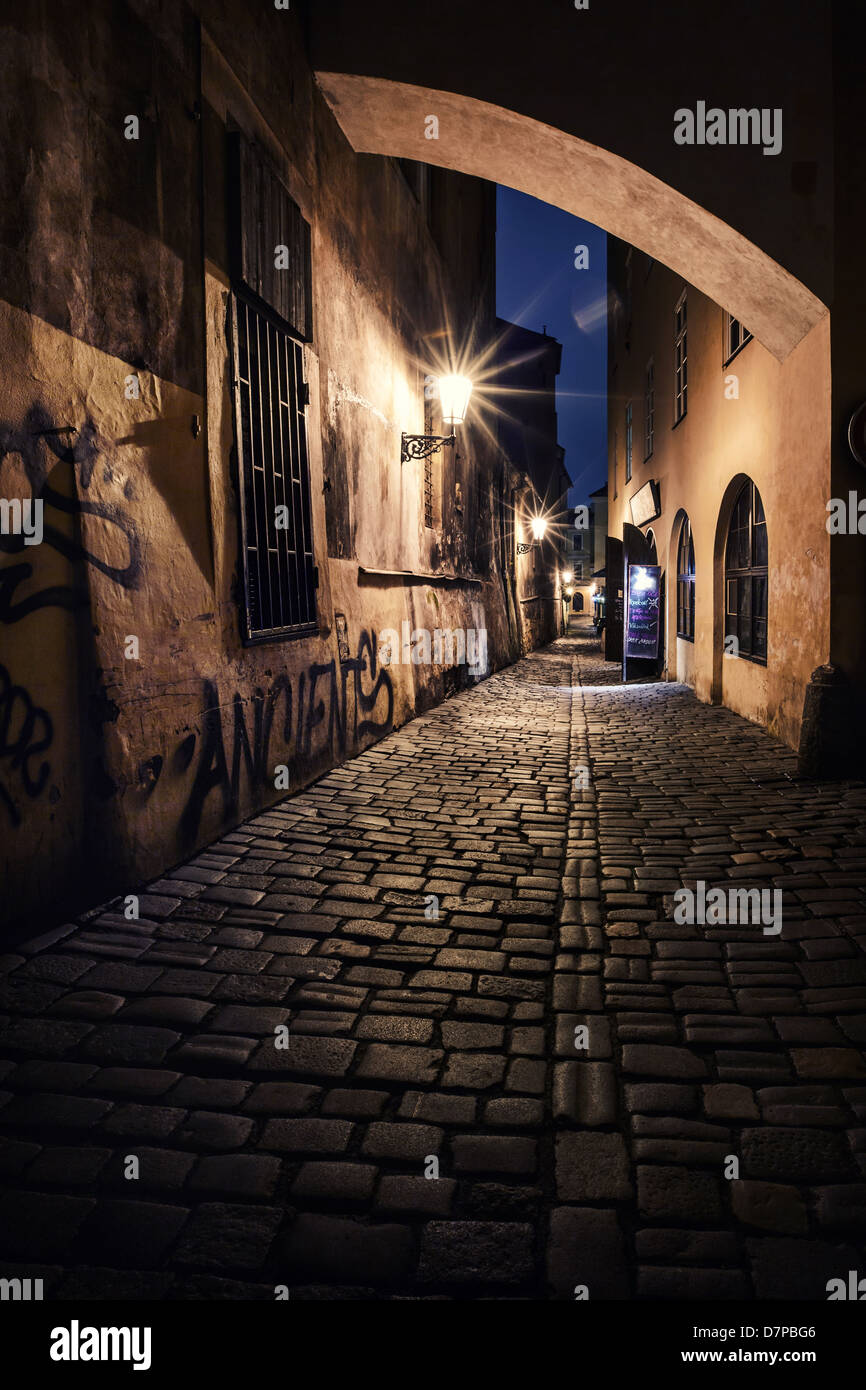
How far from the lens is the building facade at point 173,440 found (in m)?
3.32

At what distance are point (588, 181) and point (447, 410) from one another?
3080 millimetres

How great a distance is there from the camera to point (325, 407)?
6840 millimetres

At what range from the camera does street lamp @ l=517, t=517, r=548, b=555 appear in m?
22.2

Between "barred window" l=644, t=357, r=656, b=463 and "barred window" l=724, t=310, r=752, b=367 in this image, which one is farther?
"barred window" l=644, t=357, r=656, b=463

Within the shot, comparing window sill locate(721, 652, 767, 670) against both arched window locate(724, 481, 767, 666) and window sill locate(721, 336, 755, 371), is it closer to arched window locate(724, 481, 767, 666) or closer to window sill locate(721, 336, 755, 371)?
arched window locate(724, 481, 767, 666)

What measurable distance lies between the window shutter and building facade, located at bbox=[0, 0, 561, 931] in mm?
20

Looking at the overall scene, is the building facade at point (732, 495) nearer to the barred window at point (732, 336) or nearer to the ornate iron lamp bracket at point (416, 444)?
Answer: the barred window at point (732, 336)

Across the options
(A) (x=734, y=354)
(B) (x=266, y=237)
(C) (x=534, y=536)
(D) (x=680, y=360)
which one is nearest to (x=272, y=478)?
(B) (x=266, y=237)

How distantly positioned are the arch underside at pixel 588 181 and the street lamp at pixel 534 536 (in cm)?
1484

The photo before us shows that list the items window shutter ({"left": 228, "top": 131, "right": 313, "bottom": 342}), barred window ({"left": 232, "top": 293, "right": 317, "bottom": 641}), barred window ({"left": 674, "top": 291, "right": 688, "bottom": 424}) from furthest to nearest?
barred window ({"left": 674, "top": 291, "right": 688, "bottom": 424}) < barred window ({"left": 232, "top": 293, "right": 317, "bottom": 641}) < window shutter ({"left": 228, "top": 131, "right": 313, "bottom": 342})

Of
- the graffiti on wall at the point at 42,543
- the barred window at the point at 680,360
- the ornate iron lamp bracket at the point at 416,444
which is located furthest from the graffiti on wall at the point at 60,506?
the barred window at the point at 680,360

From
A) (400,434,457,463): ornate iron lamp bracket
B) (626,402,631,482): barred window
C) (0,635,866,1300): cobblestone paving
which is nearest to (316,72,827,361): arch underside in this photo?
(400,434,457,463): ornate iron lamp bracket

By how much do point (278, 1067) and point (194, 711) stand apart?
2407mm
